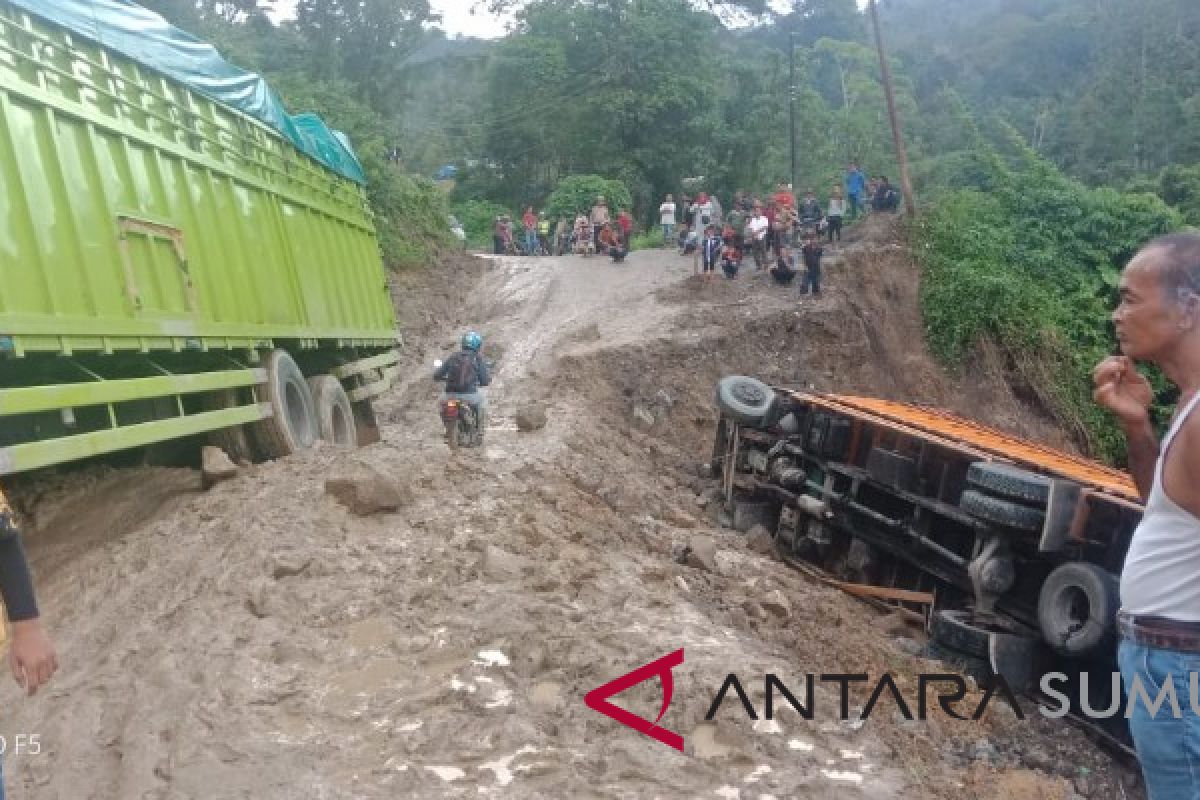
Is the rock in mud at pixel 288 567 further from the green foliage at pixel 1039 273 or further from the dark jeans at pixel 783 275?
the green foliage at pixel 1039 273

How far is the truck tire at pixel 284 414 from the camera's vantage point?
745 cm

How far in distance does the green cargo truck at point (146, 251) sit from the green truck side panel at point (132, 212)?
0.01 m

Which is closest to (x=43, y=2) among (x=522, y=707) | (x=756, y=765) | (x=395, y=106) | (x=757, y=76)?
(x=522, y=707)

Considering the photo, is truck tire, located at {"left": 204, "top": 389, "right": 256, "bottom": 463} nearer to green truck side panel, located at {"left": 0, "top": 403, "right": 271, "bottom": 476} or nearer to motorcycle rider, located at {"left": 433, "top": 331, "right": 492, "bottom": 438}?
green truck side panel, located at {"left": 0, "top": 403, "right": 271, "bottom": 476}

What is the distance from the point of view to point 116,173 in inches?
224

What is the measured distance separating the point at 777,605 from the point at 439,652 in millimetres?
2302

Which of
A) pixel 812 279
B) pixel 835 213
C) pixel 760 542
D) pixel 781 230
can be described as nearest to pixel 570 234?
pixel 835 213

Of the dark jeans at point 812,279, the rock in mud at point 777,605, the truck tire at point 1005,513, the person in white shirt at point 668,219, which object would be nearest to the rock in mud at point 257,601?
the rock in mud at point 777,605

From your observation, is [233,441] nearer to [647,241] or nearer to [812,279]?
[812,279]

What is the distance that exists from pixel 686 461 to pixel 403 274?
10369 millimetres

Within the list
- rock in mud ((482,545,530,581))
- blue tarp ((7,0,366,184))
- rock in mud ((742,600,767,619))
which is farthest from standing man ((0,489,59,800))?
rock in mud ((742,600,767,619))

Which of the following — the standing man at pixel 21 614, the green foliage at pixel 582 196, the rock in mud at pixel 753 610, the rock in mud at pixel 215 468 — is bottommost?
the rock in mud at pixel 753 610

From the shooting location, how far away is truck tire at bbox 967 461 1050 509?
19.9ft

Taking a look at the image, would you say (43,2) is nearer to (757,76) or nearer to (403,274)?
(403,274)
